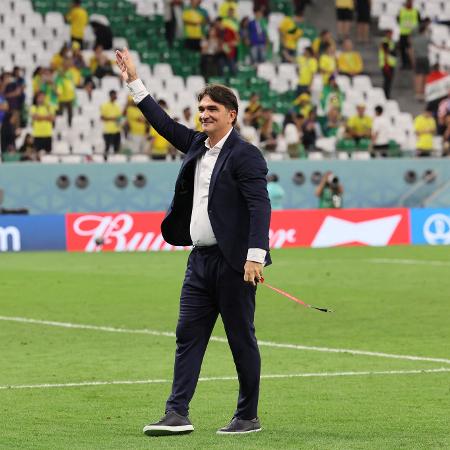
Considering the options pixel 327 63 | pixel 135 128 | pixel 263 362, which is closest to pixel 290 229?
pixel 135 128

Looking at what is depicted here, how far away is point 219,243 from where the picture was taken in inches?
332

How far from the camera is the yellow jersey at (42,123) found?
104ft

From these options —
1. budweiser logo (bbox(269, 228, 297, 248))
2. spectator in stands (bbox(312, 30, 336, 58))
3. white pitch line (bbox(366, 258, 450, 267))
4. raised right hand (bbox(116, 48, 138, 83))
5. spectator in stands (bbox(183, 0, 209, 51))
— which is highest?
spectator in stands (bbox(183, 0, 209, 51))

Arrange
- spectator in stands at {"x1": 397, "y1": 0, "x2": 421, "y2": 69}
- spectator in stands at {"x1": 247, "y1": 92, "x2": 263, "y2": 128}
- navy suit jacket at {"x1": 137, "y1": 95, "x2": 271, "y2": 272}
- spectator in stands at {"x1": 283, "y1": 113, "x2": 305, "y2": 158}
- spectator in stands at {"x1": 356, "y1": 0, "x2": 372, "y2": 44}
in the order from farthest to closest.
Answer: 1. spectator in stands at {"x1": 356, "y1": 0, "x2": 372, "y2": 44}
2. spectator in stands at {"x1": 397, "y1": 0, "x2": 421, "y2": 69}
3. spectator in stands at {"x1": 283, "y1": 113, "x2": 305, "y2": 158}
4. spectator in stands at {"x1": 247, "y1": 92, "x2": 263, "y2": 128}
5. navy suit jacket at {"x1": 137, "y1": 95, "x2": 271, "y2": 272}

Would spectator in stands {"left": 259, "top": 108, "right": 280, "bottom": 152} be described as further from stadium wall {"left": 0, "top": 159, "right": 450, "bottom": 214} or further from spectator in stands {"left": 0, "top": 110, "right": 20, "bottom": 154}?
spectator in stands {"left": 0, "top": 110, "right": 20, "bottom": 154}

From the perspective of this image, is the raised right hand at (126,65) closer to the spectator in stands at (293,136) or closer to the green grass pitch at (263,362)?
the green grass pitch at (263,362)

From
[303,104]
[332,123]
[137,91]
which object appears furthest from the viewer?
[303,104]

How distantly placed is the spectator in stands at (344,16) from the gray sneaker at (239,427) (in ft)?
103

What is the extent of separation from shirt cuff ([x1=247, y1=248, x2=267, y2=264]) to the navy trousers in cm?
28

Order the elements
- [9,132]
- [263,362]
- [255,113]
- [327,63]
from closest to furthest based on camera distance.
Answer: [263,362] → [9,132] → [255,113] → [327,63]

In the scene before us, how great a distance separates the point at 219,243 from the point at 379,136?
1056 inches

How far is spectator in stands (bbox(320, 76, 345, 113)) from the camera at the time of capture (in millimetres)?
35156

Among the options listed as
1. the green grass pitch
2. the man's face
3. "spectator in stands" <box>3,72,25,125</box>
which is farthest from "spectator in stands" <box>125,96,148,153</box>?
the man's face

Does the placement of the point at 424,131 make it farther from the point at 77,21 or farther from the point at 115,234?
the point at 115,234
